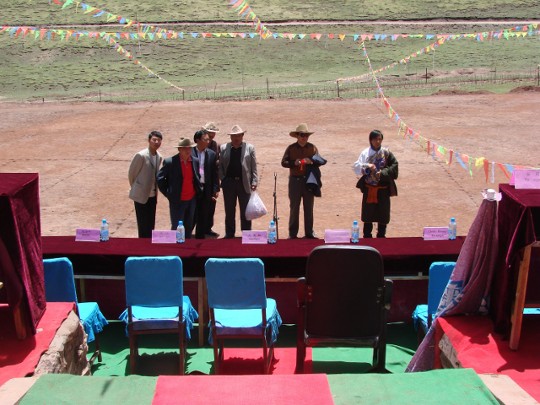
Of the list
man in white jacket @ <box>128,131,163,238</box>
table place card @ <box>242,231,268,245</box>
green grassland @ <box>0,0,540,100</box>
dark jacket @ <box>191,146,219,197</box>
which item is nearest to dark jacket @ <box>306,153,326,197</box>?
dark jacket @ <box>191,146,219,197</box>

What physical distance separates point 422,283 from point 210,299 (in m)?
2.59

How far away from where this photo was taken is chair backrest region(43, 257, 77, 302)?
21.3 feet

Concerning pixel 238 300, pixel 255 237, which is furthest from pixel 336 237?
pixel 238 300

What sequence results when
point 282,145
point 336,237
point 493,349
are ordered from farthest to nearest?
point 282,145, point 336,237, point 493,349

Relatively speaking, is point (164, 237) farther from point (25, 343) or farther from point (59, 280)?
point (25, 343)

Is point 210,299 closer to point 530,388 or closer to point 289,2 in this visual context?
point 530,388

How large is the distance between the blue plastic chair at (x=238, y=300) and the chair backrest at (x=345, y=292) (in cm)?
82

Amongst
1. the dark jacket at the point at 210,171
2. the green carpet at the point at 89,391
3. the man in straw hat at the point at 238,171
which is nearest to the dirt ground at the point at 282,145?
the man in straw hat at the point at 238,171

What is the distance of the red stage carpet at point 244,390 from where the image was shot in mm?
4032

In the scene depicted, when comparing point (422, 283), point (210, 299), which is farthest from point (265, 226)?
point (210, 299)

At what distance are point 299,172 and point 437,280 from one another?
407cm

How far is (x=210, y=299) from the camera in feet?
20.5

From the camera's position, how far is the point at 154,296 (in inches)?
252

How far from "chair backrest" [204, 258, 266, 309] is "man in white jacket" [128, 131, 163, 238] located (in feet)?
11.8
